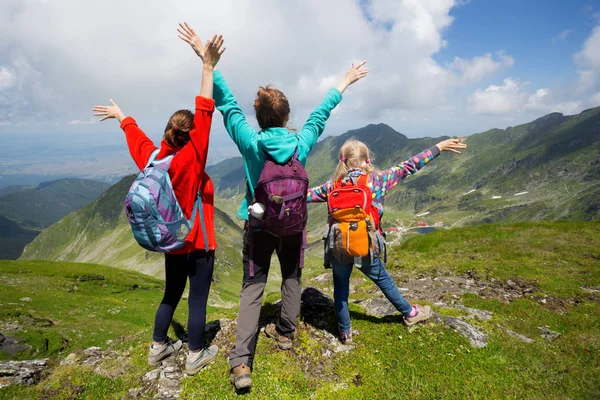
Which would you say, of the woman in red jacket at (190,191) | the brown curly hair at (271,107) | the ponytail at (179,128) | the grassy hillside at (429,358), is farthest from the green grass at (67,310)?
the brown curly hair at (271,107)

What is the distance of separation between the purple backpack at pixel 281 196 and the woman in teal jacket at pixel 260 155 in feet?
0.72

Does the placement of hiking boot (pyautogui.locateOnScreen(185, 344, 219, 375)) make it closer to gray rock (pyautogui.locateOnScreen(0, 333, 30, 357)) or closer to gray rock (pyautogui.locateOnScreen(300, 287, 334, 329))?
gray rock (pyautogui.locateOnScreen(300, 287, 334, 329))

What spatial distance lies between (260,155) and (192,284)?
298 centimetres

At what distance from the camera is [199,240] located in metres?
5.81

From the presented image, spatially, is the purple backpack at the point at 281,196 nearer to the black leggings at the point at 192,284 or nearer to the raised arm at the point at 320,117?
the raised arm at the point at 320,117

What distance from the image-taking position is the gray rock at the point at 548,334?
920 cm

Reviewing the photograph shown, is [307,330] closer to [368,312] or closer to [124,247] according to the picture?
[368,312]

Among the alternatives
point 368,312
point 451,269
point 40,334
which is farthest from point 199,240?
point 40,334

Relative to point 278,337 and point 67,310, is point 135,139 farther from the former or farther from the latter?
point 67,310

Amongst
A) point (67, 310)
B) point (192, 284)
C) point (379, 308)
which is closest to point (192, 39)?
point (192, 284)

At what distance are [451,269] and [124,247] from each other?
185 m

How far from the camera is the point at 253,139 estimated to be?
5.61 metres

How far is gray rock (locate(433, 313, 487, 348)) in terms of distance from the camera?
7.52 metres

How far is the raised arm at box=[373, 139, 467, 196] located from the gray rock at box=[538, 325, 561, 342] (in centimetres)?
703
